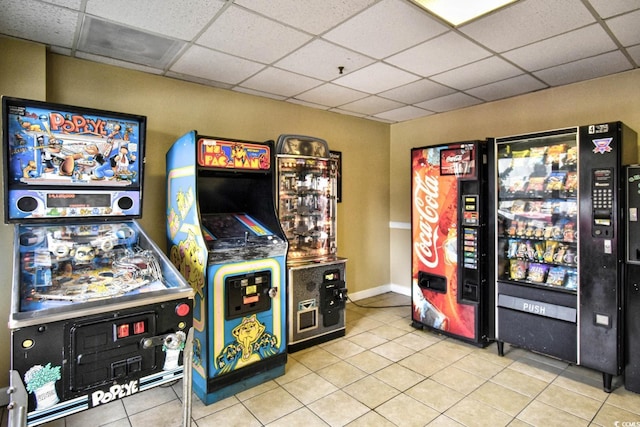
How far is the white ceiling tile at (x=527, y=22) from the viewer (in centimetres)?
219

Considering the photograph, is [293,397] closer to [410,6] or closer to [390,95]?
[410,6]

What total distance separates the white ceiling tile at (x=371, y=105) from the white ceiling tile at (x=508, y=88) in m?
0.92

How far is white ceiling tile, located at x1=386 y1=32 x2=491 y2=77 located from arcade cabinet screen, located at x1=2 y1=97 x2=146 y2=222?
2141mm

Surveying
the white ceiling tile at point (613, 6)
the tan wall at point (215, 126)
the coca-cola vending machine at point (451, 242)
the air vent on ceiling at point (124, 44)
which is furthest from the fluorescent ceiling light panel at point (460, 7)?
the tan wall at point (215, 126)

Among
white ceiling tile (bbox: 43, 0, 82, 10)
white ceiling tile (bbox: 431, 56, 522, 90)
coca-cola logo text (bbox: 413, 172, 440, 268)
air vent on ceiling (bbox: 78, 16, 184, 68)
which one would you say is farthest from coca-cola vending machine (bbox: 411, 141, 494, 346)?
white ceiling tile (bbox: 43, 0, 82, 10)

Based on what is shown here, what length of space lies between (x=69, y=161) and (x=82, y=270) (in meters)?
0.68

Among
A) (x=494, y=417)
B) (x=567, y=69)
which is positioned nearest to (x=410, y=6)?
(x=567, y=69)

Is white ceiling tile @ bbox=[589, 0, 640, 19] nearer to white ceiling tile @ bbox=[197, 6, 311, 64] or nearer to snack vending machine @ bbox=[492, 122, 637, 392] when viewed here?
snack vending machine @ bbox=[492, 122, 637, 392]

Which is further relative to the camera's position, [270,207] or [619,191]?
[270,207]

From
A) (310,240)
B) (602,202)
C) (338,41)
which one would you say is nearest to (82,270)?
(310,240)

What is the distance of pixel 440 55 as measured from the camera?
293 centimetres

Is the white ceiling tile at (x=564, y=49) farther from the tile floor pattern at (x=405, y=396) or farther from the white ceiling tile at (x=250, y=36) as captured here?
the tile floor pattern at (x=405, y=396)

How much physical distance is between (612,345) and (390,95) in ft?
10.1

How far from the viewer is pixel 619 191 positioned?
267 cm
